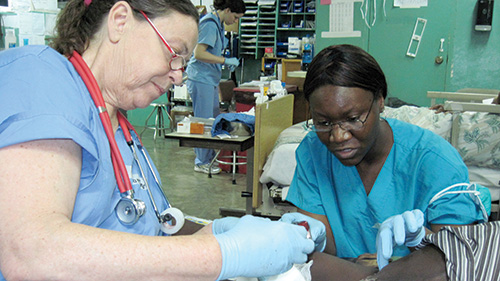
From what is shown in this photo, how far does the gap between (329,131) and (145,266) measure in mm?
735

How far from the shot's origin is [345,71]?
4.16 ft

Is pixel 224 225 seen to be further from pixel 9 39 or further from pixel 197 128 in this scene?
pixel 9 39

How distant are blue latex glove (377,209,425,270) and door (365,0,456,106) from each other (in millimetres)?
3732

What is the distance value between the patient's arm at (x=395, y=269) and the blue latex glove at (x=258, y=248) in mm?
145

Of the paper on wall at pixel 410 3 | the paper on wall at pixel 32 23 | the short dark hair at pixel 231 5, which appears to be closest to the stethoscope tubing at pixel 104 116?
the short dark hair at pixel 231 5

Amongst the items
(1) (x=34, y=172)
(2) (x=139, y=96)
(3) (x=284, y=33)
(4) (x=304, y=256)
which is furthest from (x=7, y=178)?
(3) (x=284, y=33)

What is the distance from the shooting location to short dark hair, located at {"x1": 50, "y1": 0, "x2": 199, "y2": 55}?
3.45ft

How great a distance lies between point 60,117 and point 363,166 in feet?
3.22

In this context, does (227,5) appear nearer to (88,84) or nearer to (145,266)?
(88,84)

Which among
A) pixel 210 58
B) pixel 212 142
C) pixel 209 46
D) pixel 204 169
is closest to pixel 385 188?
pixel 212 142

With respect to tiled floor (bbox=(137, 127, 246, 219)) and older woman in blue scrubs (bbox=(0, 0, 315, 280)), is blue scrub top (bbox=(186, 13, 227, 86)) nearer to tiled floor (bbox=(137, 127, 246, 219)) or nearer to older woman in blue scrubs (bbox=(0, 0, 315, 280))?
tiled floor (bbox=(137, 127, 246, 219))

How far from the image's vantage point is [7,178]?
763mm

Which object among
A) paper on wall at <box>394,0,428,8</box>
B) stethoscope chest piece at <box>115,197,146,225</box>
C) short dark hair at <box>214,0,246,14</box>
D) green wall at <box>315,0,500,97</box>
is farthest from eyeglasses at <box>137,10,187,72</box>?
green wall at <box>315,0,500,97</box>

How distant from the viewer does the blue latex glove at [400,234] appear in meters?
1.04
